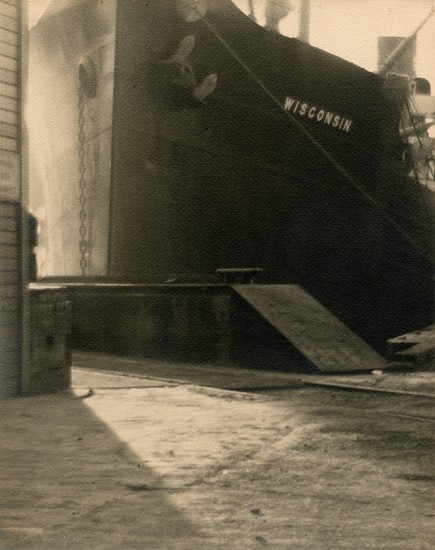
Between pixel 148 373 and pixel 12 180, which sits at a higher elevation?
pixel 12 180

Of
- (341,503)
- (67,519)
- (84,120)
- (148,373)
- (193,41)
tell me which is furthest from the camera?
(84,120)

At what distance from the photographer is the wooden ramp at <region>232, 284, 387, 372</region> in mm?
8703

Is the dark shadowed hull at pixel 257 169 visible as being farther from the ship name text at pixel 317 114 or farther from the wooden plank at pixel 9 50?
the wooden plank at pixel 9 50

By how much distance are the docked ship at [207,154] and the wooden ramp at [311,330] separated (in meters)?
1.86

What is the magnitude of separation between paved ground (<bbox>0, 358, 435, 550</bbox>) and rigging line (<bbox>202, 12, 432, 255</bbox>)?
295 inches

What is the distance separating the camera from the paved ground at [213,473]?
9.67 ft

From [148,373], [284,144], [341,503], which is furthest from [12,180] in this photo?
[284,144]

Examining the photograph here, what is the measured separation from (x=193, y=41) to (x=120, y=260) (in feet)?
11.3

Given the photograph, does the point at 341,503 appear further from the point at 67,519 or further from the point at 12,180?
the point at 12,180

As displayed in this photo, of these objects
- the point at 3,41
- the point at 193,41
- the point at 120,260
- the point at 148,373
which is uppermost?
the point at 193,41

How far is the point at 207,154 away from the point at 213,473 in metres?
9.06

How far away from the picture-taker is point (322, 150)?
14.1m

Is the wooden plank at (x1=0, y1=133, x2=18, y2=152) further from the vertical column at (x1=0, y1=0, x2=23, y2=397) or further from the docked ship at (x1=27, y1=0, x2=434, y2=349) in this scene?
the docked ship at (x1=27, y1=0, x2=434, y2=349)

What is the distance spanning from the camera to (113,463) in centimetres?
408
